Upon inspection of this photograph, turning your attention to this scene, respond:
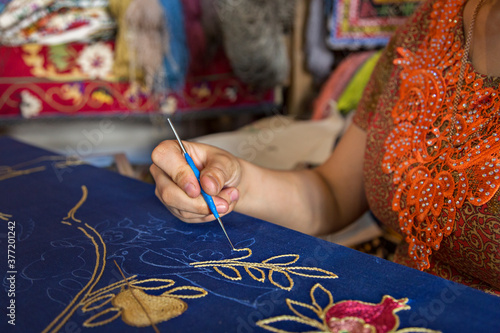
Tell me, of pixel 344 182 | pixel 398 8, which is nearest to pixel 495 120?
pixel 344 182

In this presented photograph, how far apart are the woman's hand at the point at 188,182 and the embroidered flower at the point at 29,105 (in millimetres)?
1736

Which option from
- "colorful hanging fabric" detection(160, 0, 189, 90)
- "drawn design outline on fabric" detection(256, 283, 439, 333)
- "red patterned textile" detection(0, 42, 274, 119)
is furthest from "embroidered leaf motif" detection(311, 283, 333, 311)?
"red patterned textile" detection(0, 42, 274, 119)

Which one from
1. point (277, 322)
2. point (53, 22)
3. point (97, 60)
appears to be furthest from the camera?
point (97, 60)

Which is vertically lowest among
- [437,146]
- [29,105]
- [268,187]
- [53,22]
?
[29,105]

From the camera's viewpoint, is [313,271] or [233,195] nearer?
[313,271]

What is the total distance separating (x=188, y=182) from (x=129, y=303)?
7.0 inches

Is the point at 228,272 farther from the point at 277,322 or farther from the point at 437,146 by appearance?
the point at 437,146

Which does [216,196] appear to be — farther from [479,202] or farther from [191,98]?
[191,98]

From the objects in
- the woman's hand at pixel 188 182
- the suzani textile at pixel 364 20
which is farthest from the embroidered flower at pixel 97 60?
the woman's hand at pixel 188 182

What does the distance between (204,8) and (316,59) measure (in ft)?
1.98

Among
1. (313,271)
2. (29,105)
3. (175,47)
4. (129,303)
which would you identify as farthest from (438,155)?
(29,105)

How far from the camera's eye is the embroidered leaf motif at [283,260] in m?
0.44

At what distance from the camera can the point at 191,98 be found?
229 cm

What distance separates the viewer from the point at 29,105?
2076 millimetres
